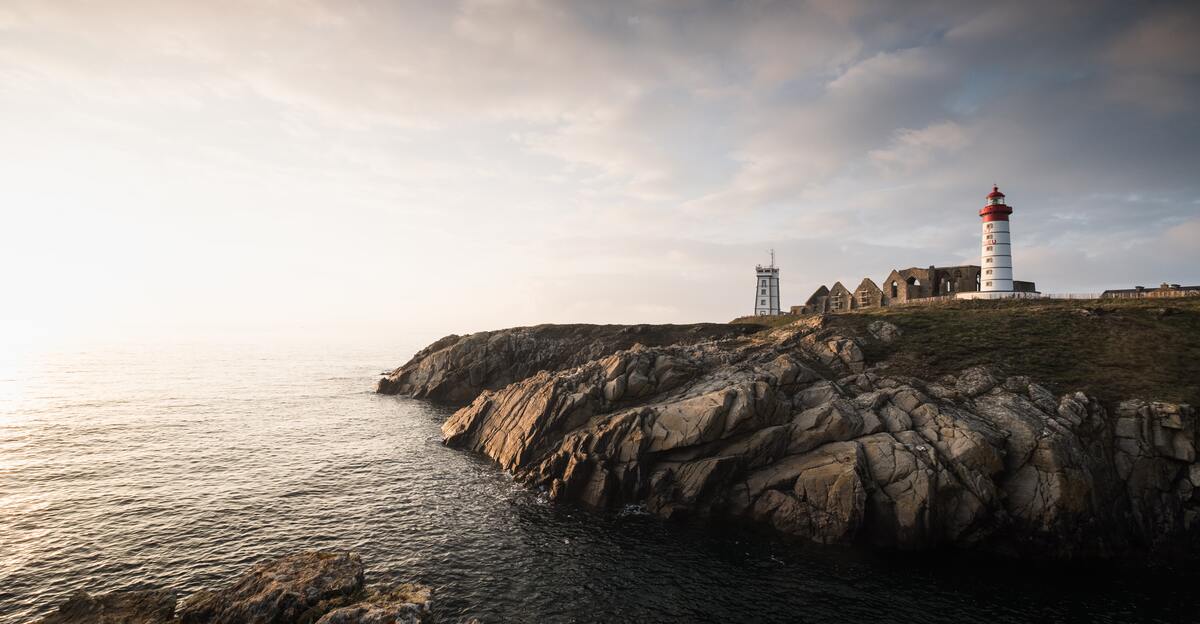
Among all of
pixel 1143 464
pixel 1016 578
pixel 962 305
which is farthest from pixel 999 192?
pixel 1016 578

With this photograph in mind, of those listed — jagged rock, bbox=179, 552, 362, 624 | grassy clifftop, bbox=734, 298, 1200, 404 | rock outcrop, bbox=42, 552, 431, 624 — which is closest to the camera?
rock outcrop, bbox=42, 552, 431, 624

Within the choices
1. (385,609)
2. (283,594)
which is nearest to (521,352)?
(283,594)

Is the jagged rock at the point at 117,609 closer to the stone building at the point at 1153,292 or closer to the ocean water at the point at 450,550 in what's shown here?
the ocean water at the point at 450,550

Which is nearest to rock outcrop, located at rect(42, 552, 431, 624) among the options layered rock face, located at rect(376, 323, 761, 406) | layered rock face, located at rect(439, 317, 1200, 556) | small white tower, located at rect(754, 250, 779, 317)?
layered rock face, located at rect(439, 317, 1200, 556)

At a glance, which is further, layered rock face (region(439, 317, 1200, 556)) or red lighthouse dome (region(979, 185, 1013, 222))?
red lighthouse dome (region(979, 185, 1013, 222))

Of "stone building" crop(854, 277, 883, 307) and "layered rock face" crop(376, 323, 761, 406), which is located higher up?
"stone building" crop(854, 277, 883, 307)

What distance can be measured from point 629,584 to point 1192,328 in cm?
6100

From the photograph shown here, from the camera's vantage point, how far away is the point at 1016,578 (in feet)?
94.6

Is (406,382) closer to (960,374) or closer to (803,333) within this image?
(803,333)

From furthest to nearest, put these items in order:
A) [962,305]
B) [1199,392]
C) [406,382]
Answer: [406,382] → [962,305] → [1199,392]

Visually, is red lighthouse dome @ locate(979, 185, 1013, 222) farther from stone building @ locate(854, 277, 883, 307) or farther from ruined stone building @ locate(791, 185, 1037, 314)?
stone building @ locate(854, 277, 883, 307)

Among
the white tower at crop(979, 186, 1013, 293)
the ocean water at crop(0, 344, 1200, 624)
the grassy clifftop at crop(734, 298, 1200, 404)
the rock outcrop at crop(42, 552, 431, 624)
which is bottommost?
the ocean water at crop(0, 344, 1200, 624)

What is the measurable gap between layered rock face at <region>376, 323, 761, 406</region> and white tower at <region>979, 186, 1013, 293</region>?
3371cm

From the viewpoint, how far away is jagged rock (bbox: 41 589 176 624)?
2211cm
